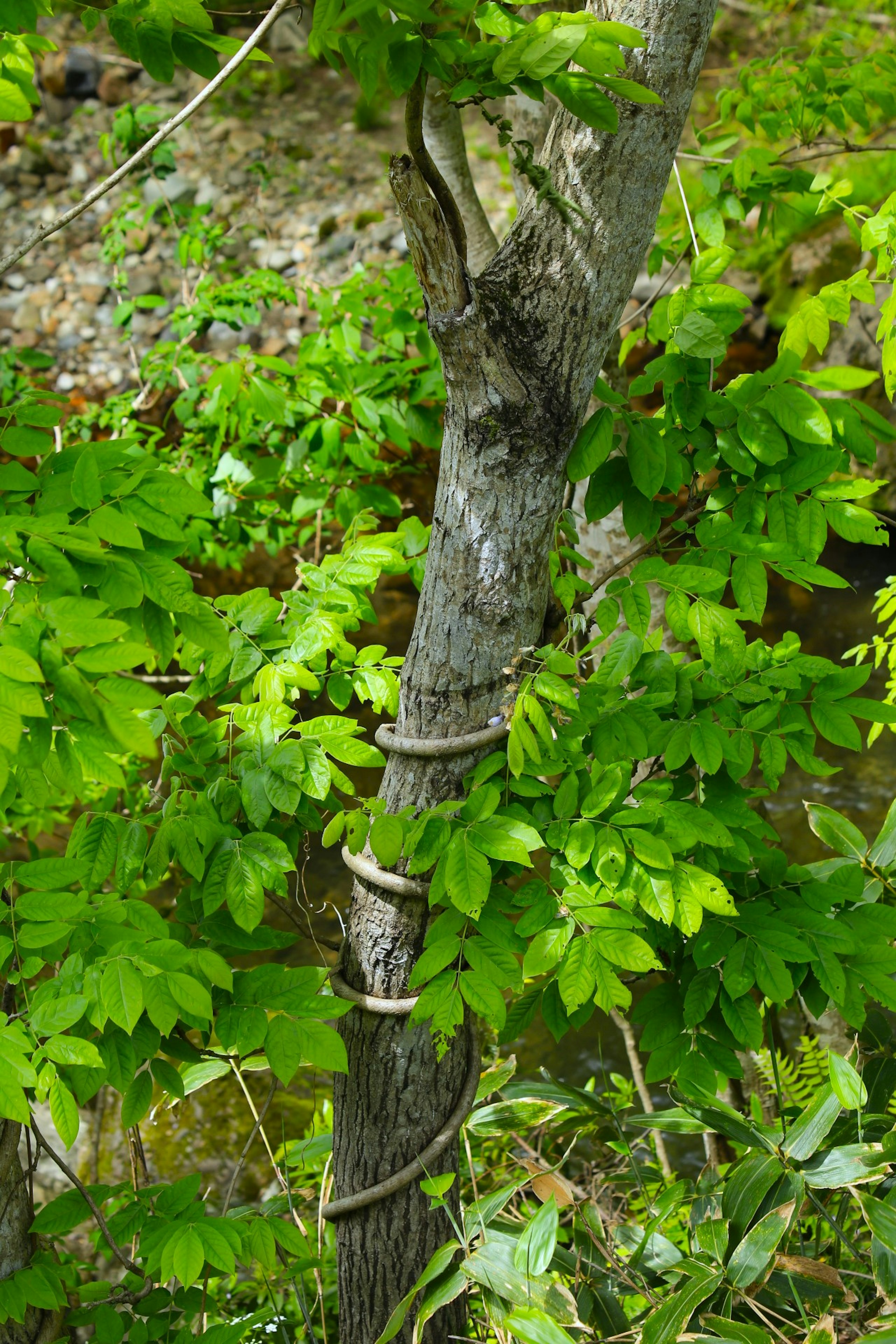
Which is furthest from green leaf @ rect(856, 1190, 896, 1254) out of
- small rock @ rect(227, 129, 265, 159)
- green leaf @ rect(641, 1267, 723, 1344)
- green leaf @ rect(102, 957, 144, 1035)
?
small rock @ rect(227, 129, 265, 159)

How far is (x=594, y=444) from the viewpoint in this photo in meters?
1.38

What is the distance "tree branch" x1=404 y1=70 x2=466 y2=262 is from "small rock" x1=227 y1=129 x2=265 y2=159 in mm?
7405

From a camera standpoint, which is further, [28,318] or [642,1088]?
[28,318]

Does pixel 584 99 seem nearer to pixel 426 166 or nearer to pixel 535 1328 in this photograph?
pixel 426 166

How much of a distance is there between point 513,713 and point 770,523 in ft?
1.57

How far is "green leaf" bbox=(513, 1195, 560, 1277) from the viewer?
1275 mm

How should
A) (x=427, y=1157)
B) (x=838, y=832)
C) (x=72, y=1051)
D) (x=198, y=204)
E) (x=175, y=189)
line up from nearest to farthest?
1. (x=72, y=1051)
2. (x=427, y=1157)
3. (x=838, y=832)
4. (x=198, y=204)
5. (x=175, y=189)

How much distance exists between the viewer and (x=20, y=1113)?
3.21 ft

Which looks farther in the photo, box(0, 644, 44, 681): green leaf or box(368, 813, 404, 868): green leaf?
box(368, 813, 404, 868): green leaf

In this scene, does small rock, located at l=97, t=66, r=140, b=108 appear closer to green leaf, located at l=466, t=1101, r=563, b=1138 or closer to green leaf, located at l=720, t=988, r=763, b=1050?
green leaf, located at l=466, t=1101, r=563, b=1138

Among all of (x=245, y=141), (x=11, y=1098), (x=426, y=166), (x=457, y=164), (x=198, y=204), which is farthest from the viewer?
(x=245, y=141)

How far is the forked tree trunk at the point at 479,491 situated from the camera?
128 centimetres

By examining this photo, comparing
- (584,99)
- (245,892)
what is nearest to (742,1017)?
(245,892)

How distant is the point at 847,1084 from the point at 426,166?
1.33 metres
